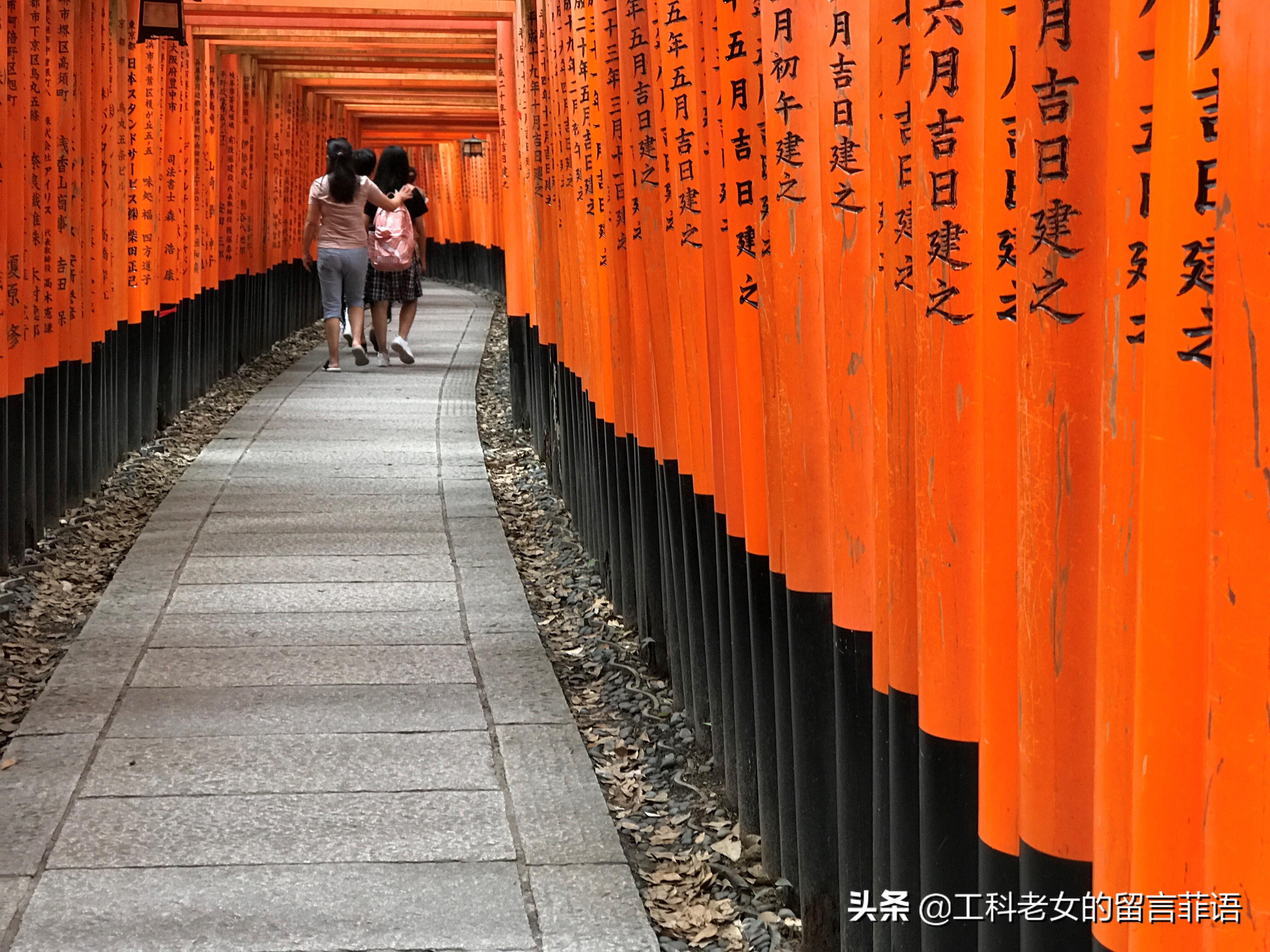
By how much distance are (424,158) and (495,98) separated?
748 inches

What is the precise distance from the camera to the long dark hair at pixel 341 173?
1098 cm

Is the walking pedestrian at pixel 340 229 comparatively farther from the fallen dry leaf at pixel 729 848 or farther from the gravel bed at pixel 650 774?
the fallen dry leaf at pixel 729 848

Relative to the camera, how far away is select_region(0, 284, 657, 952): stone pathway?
296cm

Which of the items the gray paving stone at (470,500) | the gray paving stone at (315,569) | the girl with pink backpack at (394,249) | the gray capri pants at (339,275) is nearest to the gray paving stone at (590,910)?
the gray paving stone at (315,569)

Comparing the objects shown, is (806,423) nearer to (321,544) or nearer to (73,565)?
(321,544)

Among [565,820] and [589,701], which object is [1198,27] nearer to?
[565,820]

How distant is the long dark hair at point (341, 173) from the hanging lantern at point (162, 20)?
2.70 m

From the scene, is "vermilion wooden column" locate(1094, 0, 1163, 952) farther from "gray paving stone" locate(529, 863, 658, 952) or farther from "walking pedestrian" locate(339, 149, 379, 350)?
"walking pedestrian" locate(339, 149, 379, 350)

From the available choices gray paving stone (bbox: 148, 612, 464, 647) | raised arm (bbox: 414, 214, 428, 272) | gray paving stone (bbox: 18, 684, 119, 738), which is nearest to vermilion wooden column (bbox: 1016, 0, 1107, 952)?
gray paving stone (bbox: 18, 684, 119, 738)

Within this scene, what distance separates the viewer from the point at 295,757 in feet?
12.6

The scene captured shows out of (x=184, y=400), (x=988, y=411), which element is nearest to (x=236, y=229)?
(x=184, y=400)

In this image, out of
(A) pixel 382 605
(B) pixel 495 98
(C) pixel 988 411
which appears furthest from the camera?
(B) pixel 495 98

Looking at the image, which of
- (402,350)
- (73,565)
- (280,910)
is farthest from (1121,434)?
(402,350)

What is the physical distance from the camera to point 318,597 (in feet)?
18.0
